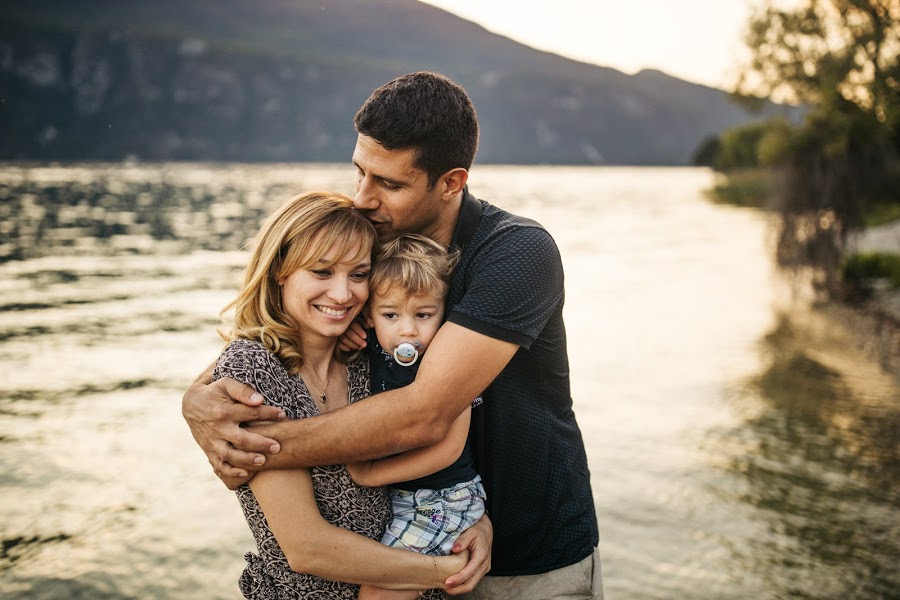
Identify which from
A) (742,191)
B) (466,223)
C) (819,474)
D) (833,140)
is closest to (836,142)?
(833,140)

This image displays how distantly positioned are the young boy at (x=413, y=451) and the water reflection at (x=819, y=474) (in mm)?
5430

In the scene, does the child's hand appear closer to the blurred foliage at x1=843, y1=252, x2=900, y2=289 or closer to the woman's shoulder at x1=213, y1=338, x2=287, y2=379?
the woman's shoulder at x1=213, y1=338, x2=287, y2=379

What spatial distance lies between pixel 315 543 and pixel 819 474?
8640 mm

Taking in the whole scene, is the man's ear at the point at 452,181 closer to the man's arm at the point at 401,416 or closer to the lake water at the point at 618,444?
the man's arm at the point at 401,416

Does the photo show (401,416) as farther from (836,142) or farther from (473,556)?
(836,142)

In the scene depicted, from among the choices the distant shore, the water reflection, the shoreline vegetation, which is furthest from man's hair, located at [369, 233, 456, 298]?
the distant shore

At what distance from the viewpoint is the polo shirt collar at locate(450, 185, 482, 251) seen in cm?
292

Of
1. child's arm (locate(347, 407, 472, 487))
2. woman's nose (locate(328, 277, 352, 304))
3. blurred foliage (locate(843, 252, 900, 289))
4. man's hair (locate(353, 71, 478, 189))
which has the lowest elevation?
blurred foliage (locate(843, 252, 900, 289))

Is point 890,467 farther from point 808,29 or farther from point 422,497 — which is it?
point 808,29

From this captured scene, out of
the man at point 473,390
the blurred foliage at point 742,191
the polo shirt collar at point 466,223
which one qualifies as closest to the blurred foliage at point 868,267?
the man at point 473,390

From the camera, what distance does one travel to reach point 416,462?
106 inches

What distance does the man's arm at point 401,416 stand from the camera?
98.0 inches

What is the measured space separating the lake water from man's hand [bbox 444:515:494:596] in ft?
15.5

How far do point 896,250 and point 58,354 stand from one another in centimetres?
1994
